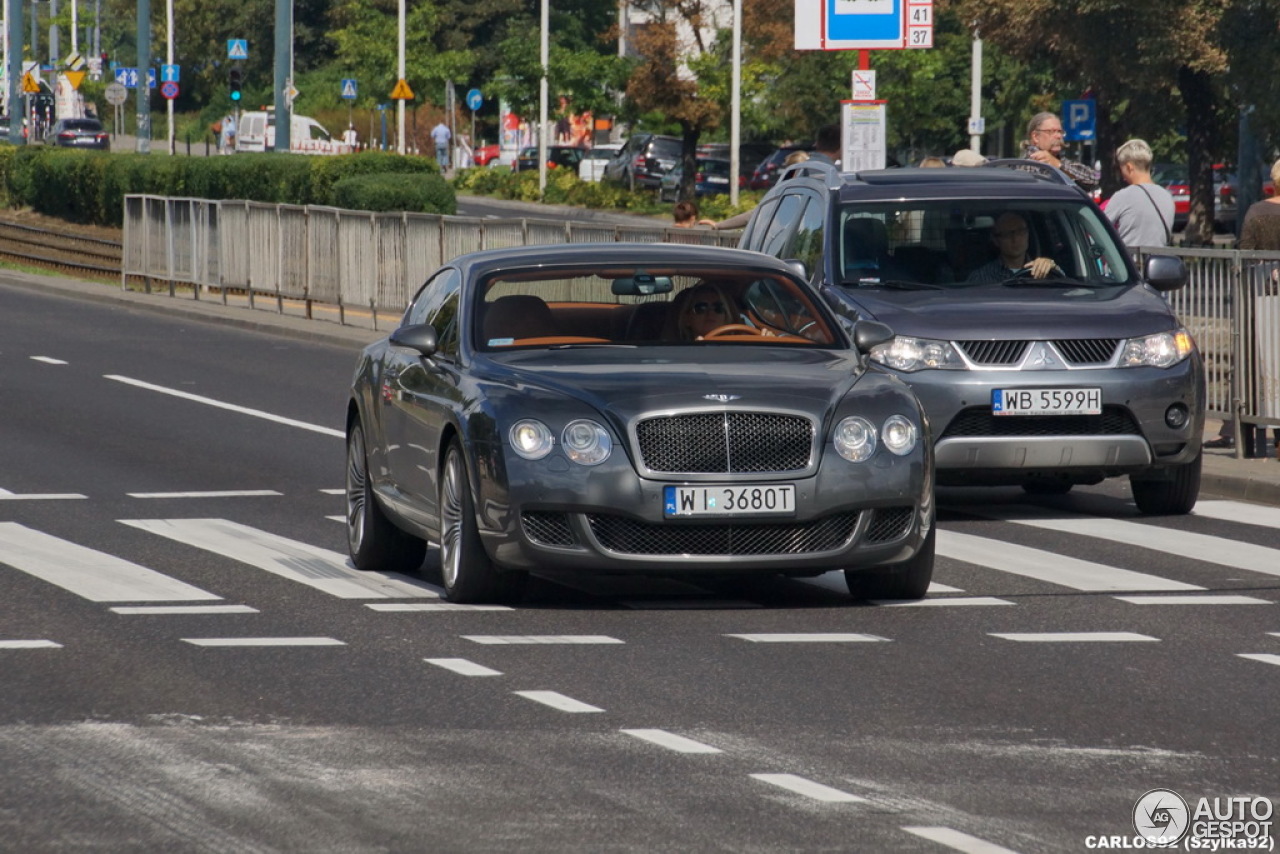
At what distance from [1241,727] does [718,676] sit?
1.71 metres

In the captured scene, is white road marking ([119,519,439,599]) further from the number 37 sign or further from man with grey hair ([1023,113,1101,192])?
the number 37 sign

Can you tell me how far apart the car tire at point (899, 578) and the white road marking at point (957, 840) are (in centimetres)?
402

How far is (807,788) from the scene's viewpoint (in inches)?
253

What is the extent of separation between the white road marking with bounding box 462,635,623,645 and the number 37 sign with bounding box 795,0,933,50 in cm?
1294

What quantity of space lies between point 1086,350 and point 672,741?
20.2ft

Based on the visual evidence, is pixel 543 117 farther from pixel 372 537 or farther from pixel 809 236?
pixel 372 537

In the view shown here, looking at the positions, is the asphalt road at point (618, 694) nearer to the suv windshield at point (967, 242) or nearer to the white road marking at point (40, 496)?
the white road marking at point (40, 496)

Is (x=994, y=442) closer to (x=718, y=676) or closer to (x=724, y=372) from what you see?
(x=724, y=372)

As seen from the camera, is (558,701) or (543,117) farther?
(543,117)

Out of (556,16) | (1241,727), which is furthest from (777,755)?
(556,16)

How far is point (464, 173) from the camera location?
76375 mm

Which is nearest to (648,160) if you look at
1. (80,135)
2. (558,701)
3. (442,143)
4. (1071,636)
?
(442,143)

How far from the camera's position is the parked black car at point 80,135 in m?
92.9

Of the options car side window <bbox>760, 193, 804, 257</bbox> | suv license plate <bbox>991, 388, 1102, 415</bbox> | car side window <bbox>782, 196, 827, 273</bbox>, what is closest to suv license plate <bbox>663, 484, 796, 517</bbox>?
suv license plate <bbox>991, 388, 1102, 415</bbox>
